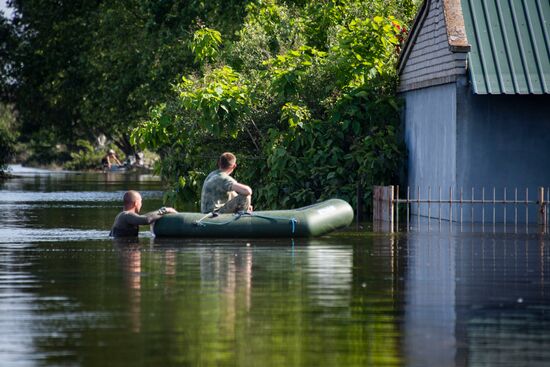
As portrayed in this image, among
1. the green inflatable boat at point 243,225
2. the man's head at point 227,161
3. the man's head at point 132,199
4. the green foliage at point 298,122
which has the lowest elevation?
the green inflatable boat at point 243,225

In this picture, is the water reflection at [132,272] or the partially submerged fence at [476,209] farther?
the partially submerged fence at [476,209]

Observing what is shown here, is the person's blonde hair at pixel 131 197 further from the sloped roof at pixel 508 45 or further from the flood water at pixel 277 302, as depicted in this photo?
the sloped roof at pixel 508 45

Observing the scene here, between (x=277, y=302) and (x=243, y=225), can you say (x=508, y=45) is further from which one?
(x=277, y=302)

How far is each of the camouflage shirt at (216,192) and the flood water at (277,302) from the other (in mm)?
919

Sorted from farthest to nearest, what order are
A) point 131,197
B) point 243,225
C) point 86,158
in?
point 86,158
point 243,225
point 131,197

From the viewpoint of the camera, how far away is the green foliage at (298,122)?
34.2 meters

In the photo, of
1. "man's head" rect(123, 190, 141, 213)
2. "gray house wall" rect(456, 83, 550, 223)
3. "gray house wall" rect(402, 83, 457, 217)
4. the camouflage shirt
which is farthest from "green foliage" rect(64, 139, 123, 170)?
"man's head" rect(123, 190, 141, 213)

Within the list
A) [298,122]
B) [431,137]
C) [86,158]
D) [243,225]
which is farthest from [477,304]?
[86,158]

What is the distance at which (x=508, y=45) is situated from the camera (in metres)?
30.3

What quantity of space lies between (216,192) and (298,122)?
9284 millimetres

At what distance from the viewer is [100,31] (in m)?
59.3

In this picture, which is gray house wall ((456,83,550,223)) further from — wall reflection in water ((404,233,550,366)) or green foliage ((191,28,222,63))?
green foliage ((191,28,222,63))

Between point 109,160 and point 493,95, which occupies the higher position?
point 109,160

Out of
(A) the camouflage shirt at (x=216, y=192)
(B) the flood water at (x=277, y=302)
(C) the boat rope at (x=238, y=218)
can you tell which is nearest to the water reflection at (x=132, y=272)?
(B) the flood water at (x=277, y=302)
